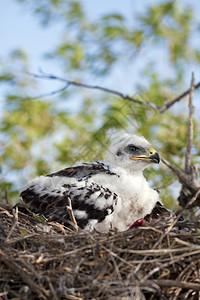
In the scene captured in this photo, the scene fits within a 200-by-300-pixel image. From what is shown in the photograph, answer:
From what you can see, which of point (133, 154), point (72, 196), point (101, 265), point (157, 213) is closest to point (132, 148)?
point (133, 154)

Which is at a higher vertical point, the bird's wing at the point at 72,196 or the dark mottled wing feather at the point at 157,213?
the bird's wing at the point at 72,196

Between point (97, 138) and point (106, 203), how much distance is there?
150 centimetres

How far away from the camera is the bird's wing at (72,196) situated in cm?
513

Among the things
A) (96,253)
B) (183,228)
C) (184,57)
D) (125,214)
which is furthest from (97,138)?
(184,57)

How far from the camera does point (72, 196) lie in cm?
526

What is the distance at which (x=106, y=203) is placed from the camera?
516 cm

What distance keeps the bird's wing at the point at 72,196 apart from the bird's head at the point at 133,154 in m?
0.40

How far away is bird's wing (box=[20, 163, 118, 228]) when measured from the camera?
513 cm

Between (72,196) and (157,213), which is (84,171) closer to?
(72,196)

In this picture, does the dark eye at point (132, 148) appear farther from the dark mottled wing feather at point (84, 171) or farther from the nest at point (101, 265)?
the nest at point (101, 265)

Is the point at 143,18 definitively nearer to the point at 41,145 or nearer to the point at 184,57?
the point at 184,57

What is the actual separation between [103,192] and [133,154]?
0.96 meters

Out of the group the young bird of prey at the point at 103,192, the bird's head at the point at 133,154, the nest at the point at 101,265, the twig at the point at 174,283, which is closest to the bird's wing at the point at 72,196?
the young bird of prey at the point at 103,192

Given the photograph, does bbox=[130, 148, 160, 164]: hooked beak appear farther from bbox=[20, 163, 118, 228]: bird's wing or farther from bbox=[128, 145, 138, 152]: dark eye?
bbox=[20, 163, 118, 228]: bird's wing
